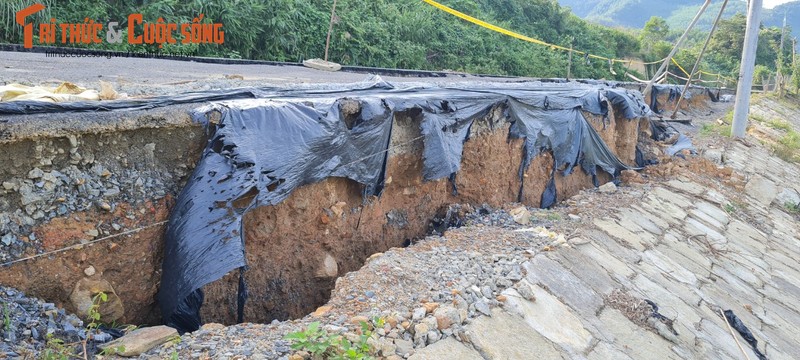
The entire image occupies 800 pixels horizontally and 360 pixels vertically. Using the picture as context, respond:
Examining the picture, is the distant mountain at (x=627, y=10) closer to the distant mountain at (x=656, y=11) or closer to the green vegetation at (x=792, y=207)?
the distant mountain at (x=656, y=11)

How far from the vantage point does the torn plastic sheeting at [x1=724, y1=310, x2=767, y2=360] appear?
206 inches

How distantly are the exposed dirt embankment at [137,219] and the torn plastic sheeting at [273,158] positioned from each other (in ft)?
0.45

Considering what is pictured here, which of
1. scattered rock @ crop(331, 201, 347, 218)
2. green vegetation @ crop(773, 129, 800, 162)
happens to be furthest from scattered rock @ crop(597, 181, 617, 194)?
green vegetation @ crop(773, 129, 800, 162)

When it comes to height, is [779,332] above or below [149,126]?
below

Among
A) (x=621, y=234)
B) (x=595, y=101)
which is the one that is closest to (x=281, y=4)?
(x=595, y=101)

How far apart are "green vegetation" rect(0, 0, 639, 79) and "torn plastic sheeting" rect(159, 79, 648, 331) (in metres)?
6.78

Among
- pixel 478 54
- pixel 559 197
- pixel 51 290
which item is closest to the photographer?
pixel 51 290

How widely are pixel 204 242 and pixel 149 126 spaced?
2.21 ft

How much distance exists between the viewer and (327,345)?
2648 mm

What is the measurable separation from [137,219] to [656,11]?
106283mm

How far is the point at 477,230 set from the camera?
16.5ft

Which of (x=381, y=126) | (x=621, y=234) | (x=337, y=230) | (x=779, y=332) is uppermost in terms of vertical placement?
(x=381, y=126)

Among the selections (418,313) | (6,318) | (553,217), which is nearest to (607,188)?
(553,217)

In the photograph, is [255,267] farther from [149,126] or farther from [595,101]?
[595,101]
